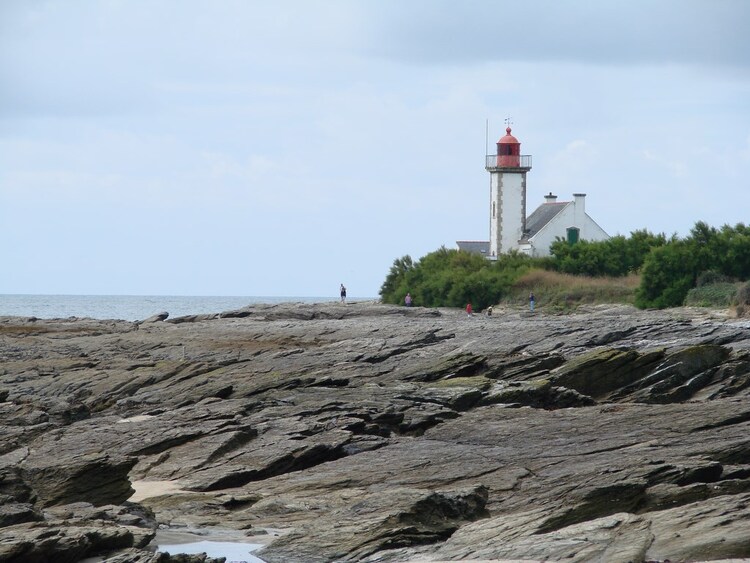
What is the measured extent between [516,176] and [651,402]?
51.9 metres

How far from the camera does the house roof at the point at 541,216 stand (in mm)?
75444

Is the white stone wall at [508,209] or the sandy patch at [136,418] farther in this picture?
the white stone wall at [508,209]

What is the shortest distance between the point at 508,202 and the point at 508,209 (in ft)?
1.43

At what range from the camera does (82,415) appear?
2545 centimetres

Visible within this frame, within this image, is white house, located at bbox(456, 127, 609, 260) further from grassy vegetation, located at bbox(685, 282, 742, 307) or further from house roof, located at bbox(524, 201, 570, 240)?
grassy vegetation, located at bbox(685, 282, 742, 307)

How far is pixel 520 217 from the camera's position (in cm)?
7594

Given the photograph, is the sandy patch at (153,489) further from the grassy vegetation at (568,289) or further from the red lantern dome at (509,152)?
the red lantern dome at (509,152)

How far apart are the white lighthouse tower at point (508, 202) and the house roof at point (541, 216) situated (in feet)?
2.29

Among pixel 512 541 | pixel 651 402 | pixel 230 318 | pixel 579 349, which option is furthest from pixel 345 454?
pixel 230 318

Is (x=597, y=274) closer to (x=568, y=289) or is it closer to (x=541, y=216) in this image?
(x=568, y=289)

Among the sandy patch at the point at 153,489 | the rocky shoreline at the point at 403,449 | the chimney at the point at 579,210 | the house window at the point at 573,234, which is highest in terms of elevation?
the chimney at the point at 579,210

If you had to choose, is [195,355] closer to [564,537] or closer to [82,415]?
[82,415]

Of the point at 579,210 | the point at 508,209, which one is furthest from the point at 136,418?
the point at 579,210

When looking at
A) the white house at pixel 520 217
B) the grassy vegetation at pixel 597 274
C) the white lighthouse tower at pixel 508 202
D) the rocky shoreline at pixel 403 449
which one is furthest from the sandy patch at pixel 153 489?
the white lighthouse tower at pixel 508 202
